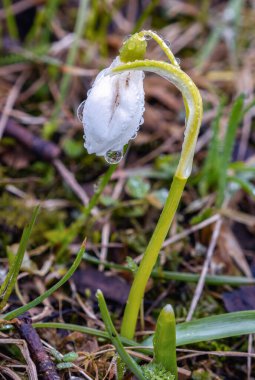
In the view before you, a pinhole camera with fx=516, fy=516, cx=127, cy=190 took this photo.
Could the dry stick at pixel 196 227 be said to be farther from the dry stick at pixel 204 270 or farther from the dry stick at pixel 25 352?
the dry stick at pixel 25 352

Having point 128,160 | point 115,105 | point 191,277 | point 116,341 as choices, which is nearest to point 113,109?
point 115,105

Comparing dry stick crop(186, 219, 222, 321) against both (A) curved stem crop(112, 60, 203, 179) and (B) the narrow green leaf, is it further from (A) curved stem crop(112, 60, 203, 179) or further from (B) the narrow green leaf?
(A) curved stem crop(112, 60, 203, 179)

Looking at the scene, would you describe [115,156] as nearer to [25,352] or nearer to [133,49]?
[133,49]

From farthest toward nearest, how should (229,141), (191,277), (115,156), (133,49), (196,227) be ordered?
1. (196,227)
2. (229,141)
3. (191,277)
4. (115,156)
5. (133,49)

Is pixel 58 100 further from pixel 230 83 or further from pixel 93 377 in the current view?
pixel 93 377

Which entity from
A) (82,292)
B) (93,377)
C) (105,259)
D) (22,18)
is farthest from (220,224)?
(22,18)

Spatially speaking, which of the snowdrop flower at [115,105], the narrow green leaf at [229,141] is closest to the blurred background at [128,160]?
the narrow green leaf at [229,141]
